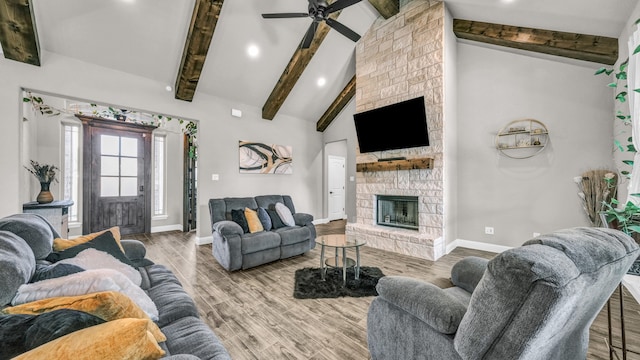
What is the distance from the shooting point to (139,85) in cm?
377

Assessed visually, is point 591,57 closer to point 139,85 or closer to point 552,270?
point 552,270

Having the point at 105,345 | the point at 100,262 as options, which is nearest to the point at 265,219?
the point at 100,262

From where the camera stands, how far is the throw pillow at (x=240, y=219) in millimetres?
3484

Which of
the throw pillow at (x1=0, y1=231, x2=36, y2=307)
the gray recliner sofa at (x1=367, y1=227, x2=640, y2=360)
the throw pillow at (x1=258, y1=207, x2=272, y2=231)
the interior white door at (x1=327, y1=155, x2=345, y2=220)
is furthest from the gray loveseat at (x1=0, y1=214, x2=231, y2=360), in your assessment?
the interior white door at (x1=327, y1=155, x2=345, y2=220)

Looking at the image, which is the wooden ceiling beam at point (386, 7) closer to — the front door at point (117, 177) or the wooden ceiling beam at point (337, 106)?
the wooden ceiling beam at point (337, 106)

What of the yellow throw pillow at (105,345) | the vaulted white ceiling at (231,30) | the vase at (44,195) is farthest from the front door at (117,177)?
the yellow throw pillow at (105,345)

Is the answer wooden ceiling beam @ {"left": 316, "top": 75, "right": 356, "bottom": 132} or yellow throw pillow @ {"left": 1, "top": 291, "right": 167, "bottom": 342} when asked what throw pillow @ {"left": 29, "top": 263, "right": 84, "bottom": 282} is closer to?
Answer: yellow throw pillow @ {"left": 1, "top": 291, "right": 167, "bottom": 342}

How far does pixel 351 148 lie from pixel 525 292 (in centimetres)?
516

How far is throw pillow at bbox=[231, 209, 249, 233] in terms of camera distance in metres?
3.48

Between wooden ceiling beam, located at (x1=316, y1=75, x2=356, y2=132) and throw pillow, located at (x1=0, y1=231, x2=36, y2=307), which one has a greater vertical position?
wooden ceiling beam, located at (x1=316, y1=75, x2=356, y2=132)

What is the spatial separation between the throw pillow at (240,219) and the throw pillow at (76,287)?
2.27m

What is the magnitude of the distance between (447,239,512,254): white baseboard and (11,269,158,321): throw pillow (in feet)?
13.4

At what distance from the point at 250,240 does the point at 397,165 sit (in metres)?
2.58

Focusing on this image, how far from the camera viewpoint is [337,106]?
5.89 m
